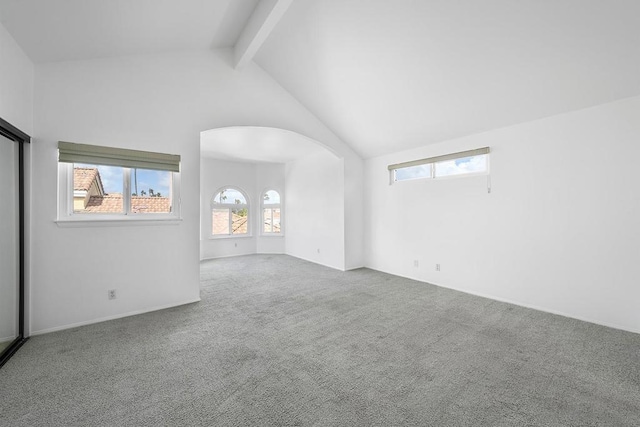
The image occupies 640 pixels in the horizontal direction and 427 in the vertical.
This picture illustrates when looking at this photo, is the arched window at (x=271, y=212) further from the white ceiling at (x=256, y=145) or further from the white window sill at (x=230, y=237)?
the white ceiling at (x=256, y=145)

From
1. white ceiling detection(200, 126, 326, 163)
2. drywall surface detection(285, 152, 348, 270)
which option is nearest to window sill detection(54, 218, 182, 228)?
white ceiling detection(200, 126, 326, 163)

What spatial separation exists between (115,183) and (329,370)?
3.29m

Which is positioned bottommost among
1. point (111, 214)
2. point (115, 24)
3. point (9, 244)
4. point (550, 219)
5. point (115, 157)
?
point (9, 244)

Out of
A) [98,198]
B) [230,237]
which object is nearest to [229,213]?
[230,237]

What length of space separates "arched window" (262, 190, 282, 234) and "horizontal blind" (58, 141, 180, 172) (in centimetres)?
456

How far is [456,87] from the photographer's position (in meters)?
3.29

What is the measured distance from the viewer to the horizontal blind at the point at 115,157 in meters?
2.81

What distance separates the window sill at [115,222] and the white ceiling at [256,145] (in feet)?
4.98

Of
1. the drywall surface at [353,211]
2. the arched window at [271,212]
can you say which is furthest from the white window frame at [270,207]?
the drywall surface at [353,211]

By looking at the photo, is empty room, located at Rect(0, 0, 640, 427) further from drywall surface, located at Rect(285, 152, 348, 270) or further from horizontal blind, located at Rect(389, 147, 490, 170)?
drywall surface, located at Rect(285, 152, 348, 270)

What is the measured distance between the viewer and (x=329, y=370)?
205cm

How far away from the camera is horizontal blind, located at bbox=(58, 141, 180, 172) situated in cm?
281

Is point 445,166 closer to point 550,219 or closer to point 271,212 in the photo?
point 550,219

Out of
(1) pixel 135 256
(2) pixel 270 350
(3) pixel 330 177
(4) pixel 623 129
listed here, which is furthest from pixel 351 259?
(4) pixel 623 129
